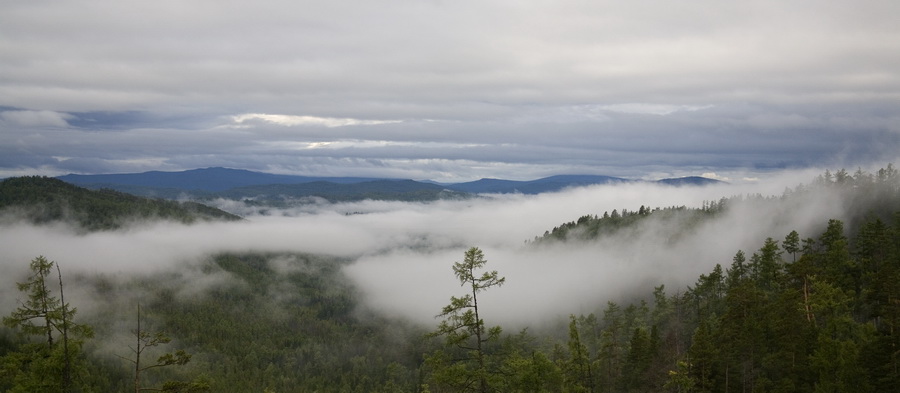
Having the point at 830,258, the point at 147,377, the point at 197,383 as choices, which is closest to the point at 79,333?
the point at 197,383

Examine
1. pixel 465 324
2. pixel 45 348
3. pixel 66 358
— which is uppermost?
pixel 465 324

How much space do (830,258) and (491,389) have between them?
74618 millimetres

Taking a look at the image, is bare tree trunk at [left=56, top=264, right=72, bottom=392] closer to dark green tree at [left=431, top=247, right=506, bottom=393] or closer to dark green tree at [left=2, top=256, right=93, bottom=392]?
dark green tree at [left=2, top=256, right=93, bottom=392]

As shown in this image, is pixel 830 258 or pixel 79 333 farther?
pixel 830 258

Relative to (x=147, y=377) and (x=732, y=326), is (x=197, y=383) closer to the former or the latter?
(x=732, y=326)

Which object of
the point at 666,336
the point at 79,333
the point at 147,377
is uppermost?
the point at 79,333

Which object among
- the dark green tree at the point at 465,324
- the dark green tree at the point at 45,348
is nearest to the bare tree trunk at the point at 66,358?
the dark green tree at the point at 45,348

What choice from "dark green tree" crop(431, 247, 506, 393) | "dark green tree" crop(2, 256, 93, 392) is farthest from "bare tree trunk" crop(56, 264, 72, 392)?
"dark green tree" crop(431, 247, 506, 393)

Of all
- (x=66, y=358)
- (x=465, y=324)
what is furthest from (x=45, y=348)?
(x=465, y=324)

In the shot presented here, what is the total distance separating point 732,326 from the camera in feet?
205

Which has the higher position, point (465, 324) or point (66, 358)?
point (465, 324)

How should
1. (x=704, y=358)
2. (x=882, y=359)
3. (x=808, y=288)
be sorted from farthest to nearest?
(x=808, y=288)
(x=704, y=358)
(x=882, y=359)

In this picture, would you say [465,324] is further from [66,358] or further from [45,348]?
[45,348]

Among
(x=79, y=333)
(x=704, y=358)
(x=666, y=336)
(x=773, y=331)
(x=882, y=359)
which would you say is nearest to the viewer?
(x=79, y=333)
